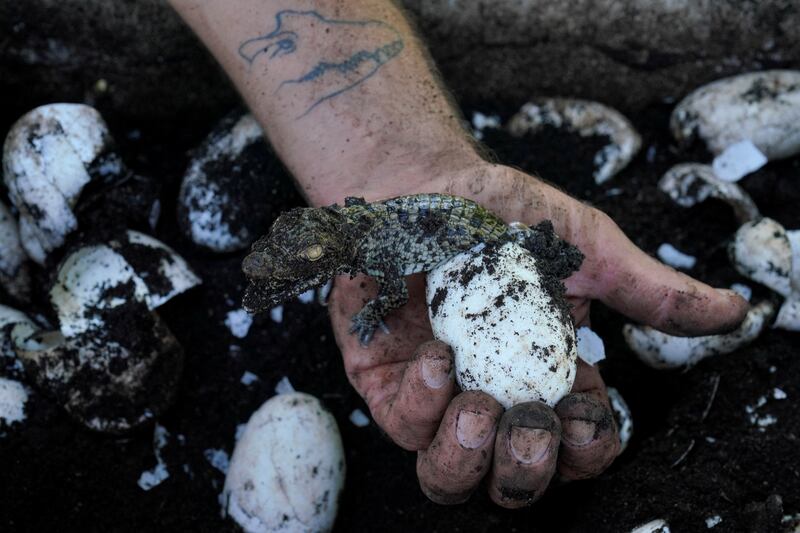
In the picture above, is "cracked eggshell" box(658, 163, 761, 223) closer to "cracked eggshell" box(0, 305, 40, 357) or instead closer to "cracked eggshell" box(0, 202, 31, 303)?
"cracked eggshell" box(0, 305, 40, 357)

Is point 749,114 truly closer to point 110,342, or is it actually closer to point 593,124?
point 593,124

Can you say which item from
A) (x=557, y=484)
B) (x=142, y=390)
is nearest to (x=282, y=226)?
(x=142, y=390)

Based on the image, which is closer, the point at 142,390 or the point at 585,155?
the point at 142,390

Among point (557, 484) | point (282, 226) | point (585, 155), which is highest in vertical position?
point (282, 226)

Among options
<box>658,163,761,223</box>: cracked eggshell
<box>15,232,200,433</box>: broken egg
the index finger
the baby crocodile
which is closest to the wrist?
the baby crocodile

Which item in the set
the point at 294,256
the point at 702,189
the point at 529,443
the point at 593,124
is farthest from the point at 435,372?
the point at 593,124

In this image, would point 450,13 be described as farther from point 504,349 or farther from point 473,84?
point 504,349
